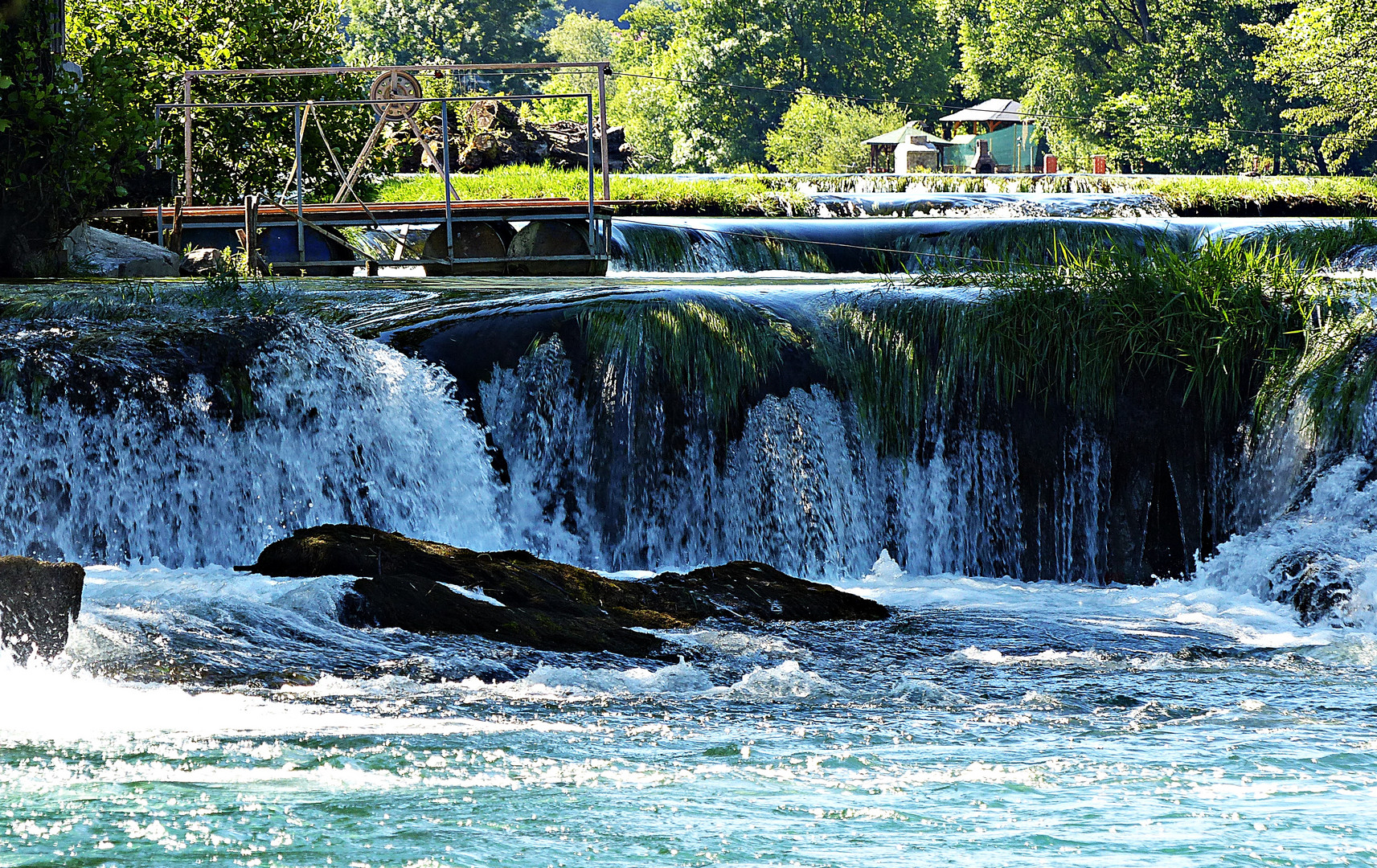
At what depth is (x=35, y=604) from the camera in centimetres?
572

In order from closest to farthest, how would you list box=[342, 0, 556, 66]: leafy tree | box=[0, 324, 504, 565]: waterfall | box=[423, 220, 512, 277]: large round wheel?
box=[0, 324, 504, 565]: waterfall < box=[423, 220, 512, 277]: large round wheel < box=[342, 0, 556, 66]: leafy tree

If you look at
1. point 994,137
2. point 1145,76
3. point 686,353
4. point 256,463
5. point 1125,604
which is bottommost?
point 1125,604

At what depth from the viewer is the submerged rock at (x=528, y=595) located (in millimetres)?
6652

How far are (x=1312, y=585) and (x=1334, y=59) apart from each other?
35.7 m

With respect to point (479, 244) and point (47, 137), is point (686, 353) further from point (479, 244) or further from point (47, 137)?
point (479, 244)

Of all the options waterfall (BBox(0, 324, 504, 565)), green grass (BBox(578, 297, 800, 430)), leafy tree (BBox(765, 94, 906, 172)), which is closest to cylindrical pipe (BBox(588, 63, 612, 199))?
green grass (BBox(578, 297, 800, 430))

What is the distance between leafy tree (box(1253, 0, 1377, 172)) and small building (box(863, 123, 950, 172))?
9455 mm

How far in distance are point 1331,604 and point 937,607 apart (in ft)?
6.67

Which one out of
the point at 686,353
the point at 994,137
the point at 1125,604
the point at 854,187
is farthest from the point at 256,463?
the point at 994,137

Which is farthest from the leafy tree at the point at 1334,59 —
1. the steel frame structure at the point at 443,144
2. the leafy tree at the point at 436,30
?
the leafy tree at the point at 436,30

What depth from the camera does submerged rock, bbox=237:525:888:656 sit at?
6652 mm

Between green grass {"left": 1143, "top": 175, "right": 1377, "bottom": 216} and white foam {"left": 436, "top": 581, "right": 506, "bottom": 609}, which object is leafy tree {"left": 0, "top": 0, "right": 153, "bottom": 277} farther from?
green grass {"left": 1143, "top": 175, "right": 1377, "bottom": 216}

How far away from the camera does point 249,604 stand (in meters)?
6.65

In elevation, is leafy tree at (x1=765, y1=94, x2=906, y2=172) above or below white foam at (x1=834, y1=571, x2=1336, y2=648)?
above
